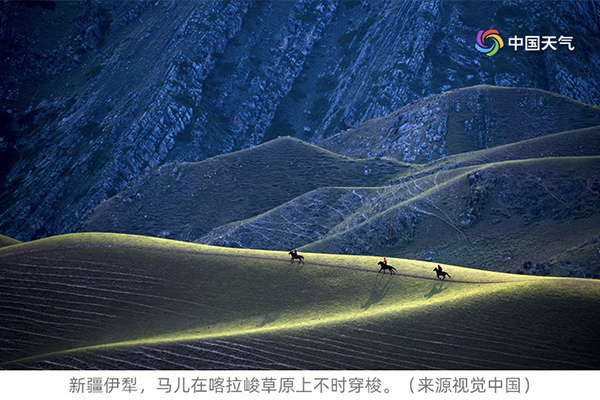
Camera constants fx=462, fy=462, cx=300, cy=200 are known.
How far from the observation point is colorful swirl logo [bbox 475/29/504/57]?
154 m

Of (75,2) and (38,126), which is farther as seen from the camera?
(75,2)

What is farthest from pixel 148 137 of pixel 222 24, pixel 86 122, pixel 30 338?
pixel 30 338

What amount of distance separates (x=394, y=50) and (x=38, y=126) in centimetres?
12899

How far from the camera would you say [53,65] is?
183 m

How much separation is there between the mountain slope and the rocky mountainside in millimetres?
28882

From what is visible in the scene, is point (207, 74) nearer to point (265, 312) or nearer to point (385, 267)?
point (385, 267)

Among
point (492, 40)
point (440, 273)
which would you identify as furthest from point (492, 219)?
point (492, 40)

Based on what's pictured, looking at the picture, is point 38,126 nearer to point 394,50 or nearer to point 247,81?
point 247,81

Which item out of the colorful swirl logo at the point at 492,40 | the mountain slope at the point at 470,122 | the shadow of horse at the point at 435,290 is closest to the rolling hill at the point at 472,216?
the shadow of horse at the point at 435,290

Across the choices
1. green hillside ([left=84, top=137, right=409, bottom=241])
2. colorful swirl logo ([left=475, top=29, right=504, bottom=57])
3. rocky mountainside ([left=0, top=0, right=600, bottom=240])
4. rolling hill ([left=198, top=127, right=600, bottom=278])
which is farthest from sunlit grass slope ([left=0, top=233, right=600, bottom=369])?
colorful swirl logo ([left=475, top=29, right=504, bottom=57])

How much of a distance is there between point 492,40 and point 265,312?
146691 millimetres

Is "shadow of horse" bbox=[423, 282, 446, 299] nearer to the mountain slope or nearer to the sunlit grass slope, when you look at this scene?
the sunlit grass slope

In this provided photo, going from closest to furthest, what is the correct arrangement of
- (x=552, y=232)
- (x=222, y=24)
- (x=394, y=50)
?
(x=552, y=232)
(x=394, y=50)
(x=222, y=24)

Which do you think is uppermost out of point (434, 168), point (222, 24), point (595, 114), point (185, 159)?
point (222, 24)
